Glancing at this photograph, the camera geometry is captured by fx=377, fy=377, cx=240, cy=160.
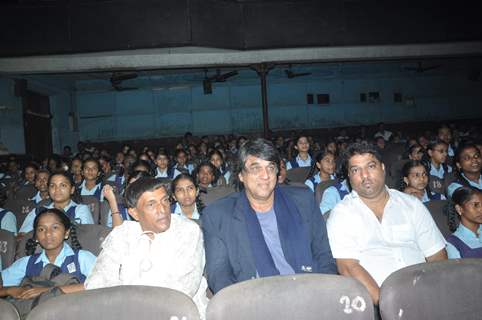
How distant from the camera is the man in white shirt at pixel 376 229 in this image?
2.06 m

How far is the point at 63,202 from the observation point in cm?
364

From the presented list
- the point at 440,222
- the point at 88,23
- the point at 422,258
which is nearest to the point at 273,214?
the point at 422,258

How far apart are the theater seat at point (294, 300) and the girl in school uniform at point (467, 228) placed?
148 centimetres

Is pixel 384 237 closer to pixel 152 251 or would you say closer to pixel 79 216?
pixel 152 251

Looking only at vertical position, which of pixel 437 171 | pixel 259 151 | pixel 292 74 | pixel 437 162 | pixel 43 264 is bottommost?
pixel 43 264

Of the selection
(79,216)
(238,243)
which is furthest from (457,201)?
(79,216)

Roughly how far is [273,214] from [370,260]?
59 cm

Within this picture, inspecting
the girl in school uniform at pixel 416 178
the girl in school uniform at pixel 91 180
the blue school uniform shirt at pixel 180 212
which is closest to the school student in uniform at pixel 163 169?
the girl in school uniform at pixel 91 180

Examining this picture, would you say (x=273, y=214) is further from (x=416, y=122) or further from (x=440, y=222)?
(x=416, y=122)

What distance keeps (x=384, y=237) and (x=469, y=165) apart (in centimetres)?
223

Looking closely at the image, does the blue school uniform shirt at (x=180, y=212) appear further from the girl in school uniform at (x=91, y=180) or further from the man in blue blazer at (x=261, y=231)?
the man in blue blazer at (x=261, y=231)

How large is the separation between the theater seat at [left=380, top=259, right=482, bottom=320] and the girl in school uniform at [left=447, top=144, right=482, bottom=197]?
2595mm

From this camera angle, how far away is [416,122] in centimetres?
1549

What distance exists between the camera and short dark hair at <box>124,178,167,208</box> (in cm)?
212
